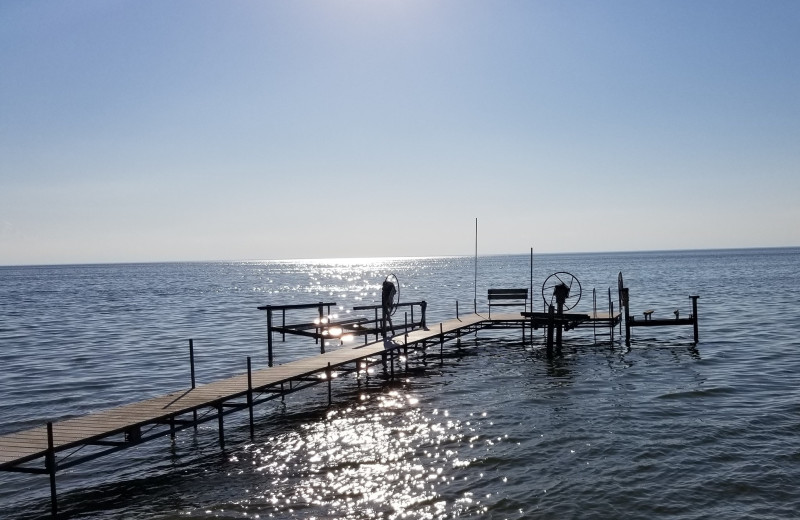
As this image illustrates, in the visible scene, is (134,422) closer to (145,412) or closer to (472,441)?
(145,412)

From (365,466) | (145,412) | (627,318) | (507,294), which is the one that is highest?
(507,294)

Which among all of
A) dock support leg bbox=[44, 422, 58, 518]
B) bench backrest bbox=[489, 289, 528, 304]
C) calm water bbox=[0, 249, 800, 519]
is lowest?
calm water bbox=[0, 249, 800, 519]

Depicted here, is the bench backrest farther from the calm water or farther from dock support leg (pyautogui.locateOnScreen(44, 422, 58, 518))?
dock support leg (pyautogui.locateOnScreen(44, 422, 58, 518))

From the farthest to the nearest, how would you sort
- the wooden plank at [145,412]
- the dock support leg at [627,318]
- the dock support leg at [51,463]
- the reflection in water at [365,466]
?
the dock support leg at [627,318] → the wooden plank at [145,412] → the reflection in water at [365,466] → the dock support leg at [51,463]

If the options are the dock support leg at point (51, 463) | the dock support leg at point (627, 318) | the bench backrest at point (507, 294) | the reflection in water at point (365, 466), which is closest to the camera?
the dock support leg at point (51, 463)

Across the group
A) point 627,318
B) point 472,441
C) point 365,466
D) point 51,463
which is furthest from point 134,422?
point 627,318

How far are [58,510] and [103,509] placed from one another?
89 cm

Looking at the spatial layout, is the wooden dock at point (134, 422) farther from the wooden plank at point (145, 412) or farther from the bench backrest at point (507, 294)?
the bench backrest at point (507, 294)

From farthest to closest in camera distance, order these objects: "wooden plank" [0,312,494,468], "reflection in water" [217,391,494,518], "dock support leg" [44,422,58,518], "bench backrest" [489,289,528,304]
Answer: "bench backrest" [489,289,528,304] → "wooden plank" [0,312,494,468] → "reflection in water" [217,391,494,518] → "dock support leg" [44,422,58,518]

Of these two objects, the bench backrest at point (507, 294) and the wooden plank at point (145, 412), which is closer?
the wooden plank at point (145, 412)

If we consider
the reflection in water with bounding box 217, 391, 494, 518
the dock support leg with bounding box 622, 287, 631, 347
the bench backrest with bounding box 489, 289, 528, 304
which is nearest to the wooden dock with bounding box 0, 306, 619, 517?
the reflection in water with bounding box 217, 391, 494, 518

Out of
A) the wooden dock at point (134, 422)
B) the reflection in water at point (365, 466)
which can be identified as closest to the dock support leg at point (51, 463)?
the wooden dock at point (134, 422)

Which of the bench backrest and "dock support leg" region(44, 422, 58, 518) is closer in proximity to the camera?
"dock support leg" region(44, 422, 58, 518)

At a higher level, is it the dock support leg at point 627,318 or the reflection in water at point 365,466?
the dock support leg at point 627,318
